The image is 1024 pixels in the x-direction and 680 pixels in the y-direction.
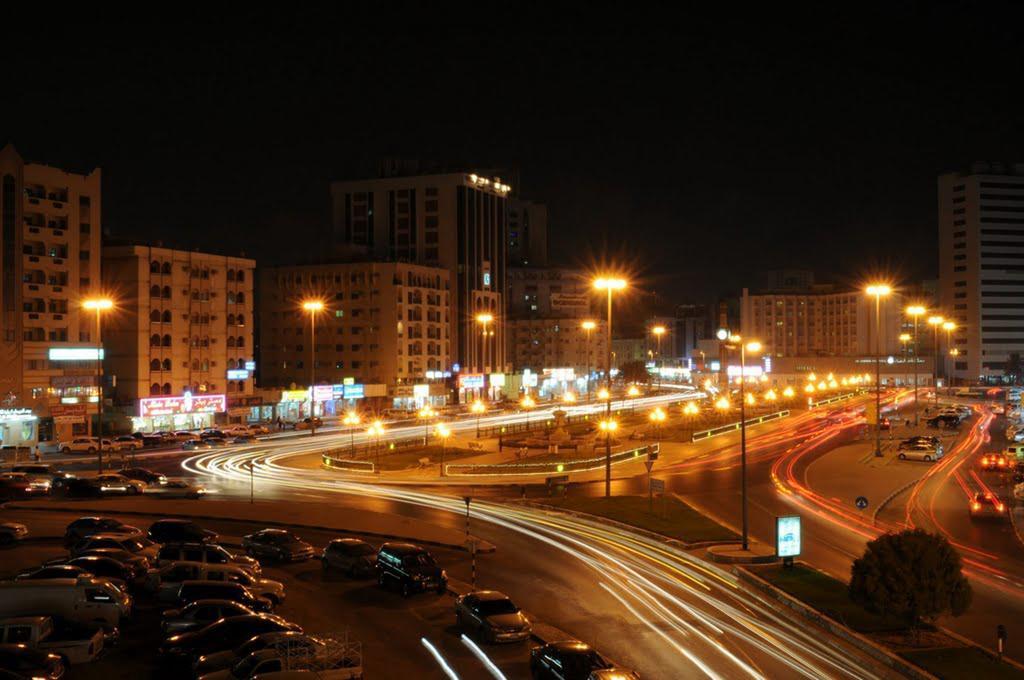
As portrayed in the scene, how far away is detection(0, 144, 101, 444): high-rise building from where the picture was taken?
2413 inches

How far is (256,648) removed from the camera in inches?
698

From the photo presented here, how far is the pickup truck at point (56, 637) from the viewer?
712 inches

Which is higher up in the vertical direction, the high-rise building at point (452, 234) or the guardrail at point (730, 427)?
the high-rise building at point (452, 234)

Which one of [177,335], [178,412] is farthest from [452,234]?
[178,412]

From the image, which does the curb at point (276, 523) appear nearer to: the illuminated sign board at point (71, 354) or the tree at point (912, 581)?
the tree at point (912, 581)

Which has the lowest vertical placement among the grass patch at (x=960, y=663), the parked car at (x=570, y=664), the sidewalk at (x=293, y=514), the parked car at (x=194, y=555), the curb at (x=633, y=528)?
the curb at (x=633, y=528)

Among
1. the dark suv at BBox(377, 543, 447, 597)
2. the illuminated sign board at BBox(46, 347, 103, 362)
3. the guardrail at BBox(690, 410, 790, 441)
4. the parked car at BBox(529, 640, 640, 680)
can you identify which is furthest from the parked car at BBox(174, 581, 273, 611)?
the guardrail at BBox(690, 410, 790, 441)

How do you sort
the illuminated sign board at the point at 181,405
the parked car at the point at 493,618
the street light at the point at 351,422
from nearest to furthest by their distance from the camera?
the parked car at the point at 493,618 < the street light at the point at 351,422 < the illuminated sign board at the point at 181,405

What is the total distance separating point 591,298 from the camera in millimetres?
176750

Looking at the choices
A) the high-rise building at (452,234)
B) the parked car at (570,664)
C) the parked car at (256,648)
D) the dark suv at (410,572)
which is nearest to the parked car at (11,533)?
the dark suv at (410,572)

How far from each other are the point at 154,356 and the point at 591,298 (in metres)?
114

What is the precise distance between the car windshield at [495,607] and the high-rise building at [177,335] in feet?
186

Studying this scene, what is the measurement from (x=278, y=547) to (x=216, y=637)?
9839 millimetres

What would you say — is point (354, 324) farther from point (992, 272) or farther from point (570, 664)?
point (992, 272)
